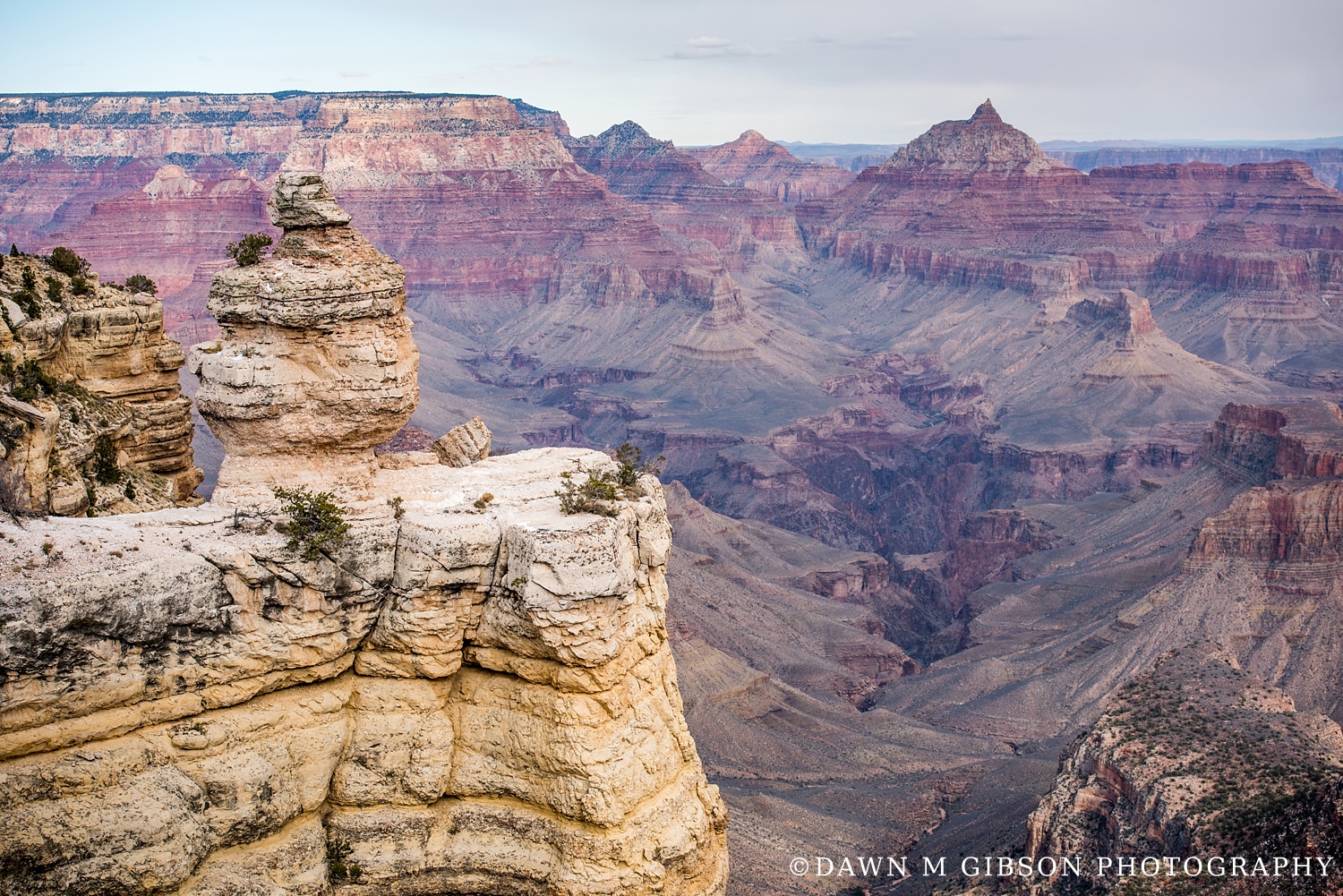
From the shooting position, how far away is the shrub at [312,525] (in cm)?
2141

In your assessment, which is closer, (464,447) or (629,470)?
(629,470)

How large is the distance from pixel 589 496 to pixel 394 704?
5.01 m

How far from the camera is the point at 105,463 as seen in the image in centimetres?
2867

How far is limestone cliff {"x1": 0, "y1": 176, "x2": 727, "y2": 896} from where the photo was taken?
19016mm

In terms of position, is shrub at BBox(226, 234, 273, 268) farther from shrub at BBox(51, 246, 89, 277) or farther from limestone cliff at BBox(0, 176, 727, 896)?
shrub at BBox(51, 246, 89, 277)

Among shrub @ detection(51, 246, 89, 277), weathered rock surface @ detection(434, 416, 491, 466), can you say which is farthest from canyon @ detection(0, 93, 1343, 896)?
shrub @ detection(51, 246, 89, 277)

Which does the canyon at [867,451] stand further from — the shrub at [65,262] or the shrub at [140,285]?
the shrub at [140,285]

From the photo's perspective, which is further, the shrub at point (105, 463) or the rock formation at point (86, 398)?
the shrub at point (105, 463)

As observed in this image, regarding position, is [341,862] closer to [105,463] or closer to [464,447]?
[464,447]

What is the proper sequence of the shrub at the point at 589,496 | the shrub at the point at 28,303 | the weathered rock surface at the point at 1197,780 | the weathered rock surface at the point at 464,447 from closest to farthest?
1. the shrub at the point at 589,496
2. the weathered rock surface at the point at 464,447
3. the shrub at the point at 28,303
4. the weathered rock surface at the point at 1197,780

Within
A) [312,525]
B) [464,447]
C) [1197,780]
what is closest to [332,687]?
[312,525]

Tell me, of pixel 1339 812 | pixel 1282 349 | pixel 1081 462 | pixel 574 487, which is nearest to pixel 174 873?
pixel 574 487

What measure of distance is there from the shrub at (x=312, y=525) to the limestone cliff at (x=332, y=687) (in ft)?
0.20

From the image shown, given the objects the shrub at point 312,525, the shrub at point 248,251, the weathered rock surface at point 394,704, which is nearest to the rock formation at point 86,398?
the shrub at point 248,251
